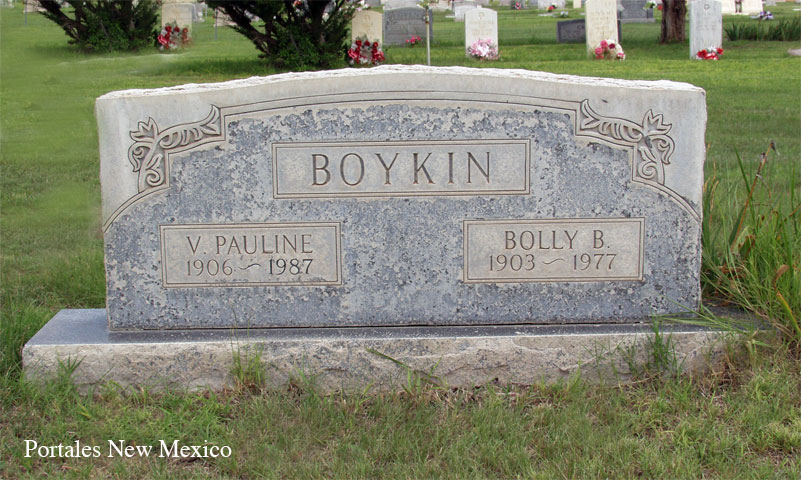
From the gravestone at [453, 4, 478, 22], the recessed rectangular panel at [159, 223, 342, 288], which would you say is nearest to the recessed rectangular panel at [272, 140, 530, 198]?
the recessed rectangular panel at [159, 223, 342, 288]

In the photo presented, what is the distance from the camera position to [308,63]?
11.4 m

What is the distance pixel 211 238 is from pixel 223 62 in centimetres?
965

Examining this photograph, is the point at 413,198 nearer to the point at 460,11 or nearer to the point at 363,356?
the point at 363,356

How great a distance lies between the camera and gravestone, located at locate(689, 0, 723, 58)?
13.9 metres

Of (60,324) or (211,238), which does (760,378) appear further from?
(60,324)

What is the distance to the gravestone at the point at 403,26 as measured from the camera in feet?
56.1

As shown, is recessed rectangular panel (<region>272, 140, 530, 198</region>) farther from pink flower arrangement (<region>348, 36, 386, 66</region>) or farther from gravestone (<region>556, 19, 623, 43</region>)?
gravestone (<region>556, 19, 623, 43</region>)

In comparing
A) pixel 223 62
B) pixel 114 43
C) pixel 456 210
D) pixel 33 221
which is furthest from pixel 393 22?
pixel 456 210

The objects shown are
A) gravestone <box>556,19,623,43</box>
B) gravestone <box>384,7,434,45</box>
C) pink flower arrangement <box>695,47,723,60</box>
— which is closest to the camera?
pink flower arrangement <box>695,47,723,60</box>

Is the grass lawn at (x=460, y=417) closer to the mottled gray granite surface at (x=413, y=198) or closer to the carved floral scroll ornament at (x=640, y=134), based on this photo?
the mottled gray granite surface at (x=413, y=198)

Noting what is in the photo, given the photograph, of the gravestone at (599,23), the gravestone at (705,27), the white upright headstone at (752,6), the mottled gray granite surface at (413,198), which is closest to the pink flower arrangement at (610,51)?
the gravestone at (599,23)

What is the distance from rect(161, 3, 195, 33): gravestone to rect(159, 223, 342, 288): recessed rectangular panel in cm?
1008
